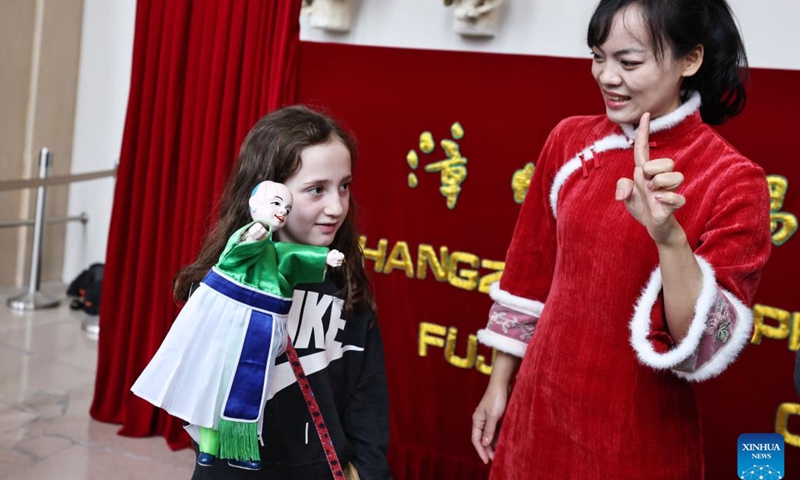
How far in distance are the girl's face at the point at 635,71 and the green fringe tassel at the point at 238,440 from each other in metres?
0.68

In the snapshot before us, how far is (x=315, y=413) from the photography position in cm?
137

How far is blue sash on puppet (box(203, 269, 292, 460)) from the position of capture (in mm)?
1228

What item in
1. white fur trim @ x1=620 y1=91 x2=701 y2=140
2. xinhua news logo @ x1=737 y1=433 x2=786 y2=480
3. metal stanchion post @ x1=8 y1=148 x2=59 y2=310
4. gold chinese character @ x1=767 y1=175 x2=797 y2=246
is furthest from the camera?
metal stanchion post @ x1=8 y1=148 x2=59 y2=310

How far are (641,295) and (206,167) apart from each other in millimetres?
1916

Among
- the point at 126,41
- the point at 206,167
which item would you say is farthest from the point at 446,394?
the point at 126,41

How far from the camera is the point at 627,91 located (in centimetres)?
130

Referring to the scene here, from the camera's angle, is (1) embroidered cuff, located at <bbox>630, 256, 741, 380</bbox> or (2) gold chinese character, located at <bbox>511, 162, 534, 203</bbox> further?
(2) gold chinese character, located at <bbox>511, 162, 534, 203</bbox>

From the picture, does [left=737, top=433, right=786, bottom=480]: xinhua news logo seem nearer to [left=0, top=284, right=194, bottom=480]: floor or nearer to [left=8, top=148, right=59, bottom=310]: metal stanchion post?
[left=0, top=284, right=194, bottom=480]: floor

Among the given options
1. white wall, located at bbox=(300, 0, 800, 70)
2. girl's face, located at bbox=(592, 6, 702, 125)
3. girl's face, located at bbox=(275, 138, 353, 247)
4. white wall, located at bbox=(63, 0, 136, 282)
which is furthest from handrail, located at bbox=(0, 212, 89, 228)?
girl's face, located at bbox=(592, 6, 702, 125)

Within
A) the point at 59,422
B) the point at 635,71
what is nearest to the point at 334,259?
the point at 635,71

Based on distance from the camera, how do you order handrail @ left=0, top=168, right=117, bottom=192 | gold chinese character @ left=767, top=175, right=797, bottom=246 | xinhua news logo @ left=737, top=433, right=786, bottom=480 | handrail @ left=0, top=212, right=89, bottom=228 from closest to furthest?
xinhua news logo @ left=737, top=433, right=786, bottom=480 < gold chinese character @ left=767, top=175, right=797, bottom=246 < handrail @ left=0, top=168, right=117, bottom=192 < handrail @ left=0, top=212, right=89, bottom=228

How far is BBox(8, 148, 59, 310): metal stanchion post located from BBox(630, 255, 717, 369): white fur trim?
372cm

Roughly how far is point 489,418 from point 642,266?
1.29 feet

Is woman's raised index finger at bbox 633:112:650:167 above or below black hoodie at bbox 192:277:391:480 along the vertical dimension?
above
